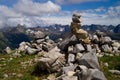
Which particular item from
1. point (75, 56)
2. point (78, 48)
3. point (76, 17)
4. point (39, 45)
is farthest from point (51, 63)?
point (39, 45)

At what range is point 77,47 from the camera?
1545 inches

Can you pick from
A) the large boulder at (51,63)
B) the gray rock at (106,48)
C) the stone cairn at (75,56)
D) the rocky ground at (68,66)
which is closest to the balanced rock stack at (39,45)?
the stone cairn at (75,56)

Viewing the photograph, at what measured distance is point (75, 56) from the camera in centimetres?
3772

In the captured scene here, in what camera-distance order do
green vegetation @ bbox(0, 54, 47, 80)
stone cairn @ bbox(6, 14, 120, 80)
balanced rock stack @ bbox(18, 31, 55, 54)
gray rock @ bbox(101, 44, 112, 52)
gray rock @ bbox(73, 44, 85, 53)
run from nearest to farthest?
stone cairn @ bbox(6, 14, 120, 80) → green vegetation @ bbox(0, 54, 47, 80) → gray rock @ bbox(73, 44, 85, 53) → gray rock @ bbox(101, 44, 112, 52) → balanced rock stack @ bbox(18, 31, 55, 54)

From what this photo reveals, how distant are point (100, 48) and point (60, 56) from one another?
15.9 meters

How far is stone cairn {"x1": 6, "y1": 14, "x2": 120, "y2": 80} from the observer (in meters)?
26.1

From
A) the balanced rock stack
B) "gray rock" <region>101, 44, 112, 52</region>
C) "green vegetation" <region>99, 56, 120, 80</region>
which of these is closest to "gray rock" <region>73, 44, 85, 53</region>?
"green vegetation" <region>99, 56, 120, 80</region>

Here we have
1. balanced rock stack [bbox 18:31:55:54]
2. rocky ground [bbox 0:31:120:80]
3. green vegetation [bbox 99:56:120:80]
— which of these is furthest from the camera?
balanced rock stack [bbox 18:31:55:54]

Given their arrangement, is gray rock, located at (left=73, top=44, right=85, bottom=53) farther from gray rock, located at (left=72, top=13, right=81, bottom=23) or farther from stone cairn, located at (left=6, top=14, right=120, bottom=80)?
gray rock, located at (left=72, top=13, right=81, bottom=23)

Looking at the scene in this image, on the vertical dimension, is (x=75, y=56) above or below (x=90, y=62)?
above

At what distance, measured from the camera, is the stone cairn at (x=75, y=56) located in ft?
85.5

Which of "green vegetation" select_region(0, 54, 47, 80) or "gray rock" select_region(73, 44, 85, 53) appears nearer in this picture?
"green vegetation" select_region(0, 54, 47, 80)

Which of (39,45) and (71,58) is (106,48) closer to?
(39,45)

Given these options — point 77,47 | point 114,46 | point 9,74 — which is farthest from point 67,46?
point 114,46
